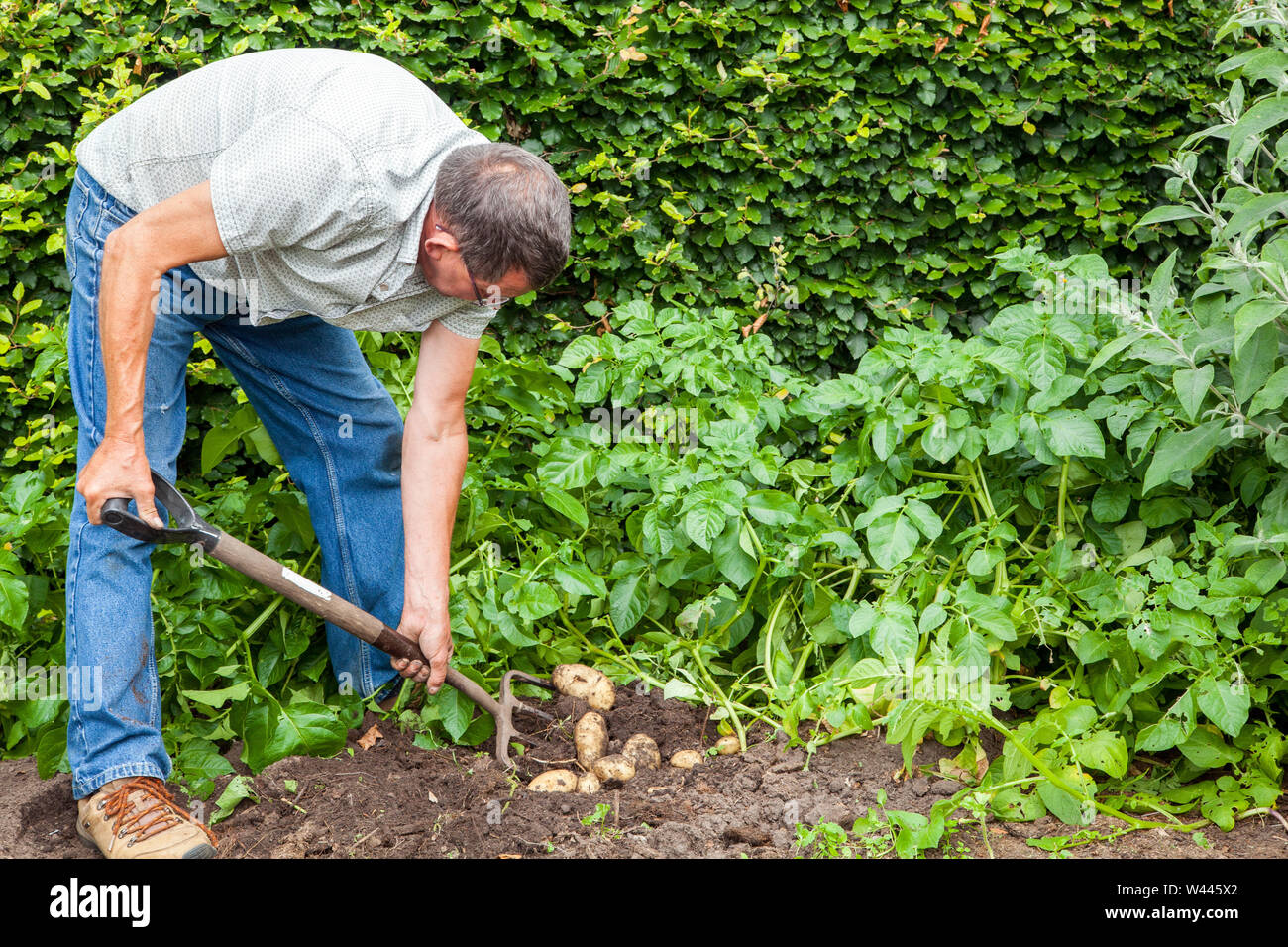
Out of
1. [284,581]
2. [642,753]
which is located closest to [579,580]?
[642,753]

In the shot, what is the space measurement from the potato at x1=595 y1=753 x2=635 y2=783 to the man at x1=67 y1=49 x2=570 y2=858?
424mm

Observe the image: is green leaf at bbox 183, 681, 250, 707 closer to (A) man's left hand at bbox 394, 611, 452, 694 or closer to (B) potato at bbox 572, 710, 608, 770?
(A) man's left hand at bbox 394, 611, 452, 694

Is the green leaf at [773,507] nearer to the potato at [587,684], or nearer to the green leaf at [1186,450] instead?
the potato at [587,684]

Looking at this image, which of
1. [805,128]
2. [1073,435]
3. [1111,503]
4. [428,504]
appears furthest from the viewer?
[805,128]

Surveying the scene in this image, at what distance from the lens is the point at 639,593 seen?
2883mm

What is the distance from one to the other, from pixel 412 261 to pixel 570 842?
122 cm

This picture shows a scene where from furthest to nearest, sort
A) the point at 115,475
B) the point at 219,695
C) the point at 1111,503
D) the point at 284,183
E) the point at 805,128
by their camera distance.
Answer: the point at 805,128
the point at 1111,503
the point at 219,695
the point at 115,475
the point at 284,183

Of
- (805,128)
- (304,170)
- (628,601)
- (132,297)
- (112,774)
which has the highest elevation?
(805,128)

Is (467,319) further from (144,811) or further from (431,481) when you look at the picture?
(144,811)

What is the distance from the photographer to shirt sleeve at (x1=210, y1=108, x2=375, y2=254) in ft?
6.23

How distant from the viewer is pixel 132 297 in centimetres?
194

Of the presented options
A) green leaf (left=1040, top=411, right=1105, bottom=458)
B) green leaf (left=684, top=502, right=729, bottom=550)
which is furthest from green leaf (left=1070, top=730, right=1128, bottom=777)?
green leaf (left=684, top=502, right=729, bottom=550)

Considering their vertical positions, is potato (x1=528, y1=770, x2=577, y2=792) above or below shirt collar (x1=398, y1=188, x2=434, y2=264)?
below

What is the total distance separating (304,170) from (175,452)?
0.76 m
